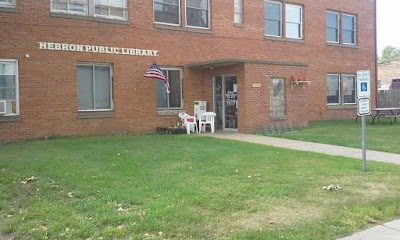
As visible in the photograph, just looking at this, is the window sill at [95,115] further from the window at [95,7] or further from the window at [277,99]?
the window at [277,99]

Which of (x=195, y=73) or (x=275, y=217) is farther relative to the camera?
(x=195, y=73)

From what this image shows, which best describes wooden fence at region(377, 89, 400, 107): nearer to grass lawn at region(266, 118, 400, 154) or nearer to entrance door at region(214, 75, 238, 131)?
grass lawn at region(266, 118, 400, 154)

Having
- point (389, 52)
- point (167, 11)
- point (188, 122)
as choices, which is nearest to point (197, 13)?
point (167, 11)

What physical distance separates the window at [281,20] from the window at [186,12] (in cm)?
384

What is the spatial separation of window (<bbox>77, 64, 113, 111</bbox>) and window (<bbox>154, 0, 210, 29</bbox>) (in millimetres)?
3283

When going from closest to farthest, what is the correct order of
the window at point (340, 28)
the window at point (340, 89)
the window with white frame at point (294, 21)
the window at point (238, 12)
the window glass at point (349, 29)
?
the window at point (238, 12)
the window with white frame at point (294, 21)
the window at point (340, 89)
the window at point (340, 28)
the window glass at point (349, 29)

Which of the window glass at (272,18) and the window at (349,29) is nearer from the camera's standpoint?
the window glass at (272,18)

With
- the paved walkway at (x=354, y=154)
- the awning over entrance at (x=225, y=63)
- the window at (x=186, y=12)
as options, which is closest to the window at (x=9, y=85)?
the window at (x=186, y=12)

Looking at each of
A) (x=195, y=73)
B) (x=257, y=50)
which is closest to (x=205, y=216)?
(x=195, y=73)

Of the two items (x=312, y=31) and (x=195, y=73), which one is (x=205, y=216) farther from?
(x=312, y=31)

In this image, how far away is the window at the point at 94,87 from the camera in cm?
1620

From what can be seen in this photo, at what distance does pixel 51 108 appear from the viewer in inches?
606

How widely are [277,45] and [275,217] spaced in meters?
17.5

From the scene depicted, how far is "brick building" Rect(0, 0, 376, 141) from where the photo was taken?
14.9 meters
